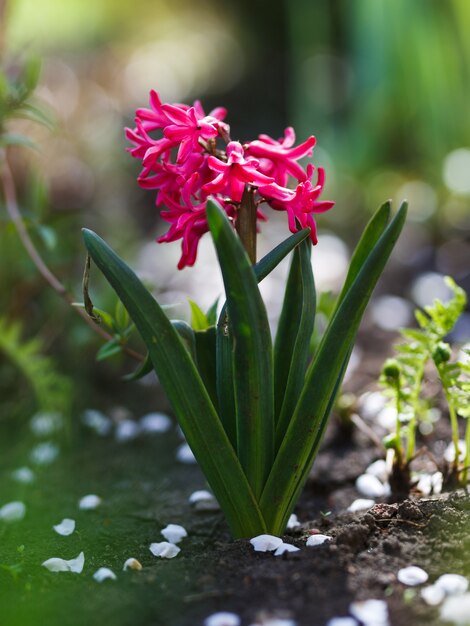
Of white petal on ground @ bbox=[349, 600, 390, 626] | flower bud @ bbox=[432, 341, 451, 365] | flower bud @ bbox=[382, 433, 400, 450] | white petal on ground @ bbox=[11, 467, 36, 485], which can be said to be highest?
flower bud @ bbox=[432, 341, 451, 365]

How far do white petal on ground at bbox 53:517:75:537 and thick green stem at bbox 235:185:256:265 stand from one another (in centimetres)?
69

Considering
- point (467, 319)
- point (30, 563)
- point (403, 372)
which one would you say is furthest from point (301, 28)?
point (30, 563)

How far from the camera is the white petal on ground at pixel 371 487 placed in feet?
5.71

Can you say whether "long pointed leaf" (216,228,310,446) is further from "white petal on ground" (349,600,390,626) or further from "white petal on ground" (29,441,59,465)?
"white petal on ground" (29,441,59,465)

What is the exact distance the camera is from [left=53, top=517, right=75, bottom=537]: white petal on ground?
1635 millimetres

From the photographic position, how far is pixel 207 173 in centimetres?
140

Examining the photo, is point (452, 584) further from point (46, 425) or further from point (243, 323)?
point (46, 425)

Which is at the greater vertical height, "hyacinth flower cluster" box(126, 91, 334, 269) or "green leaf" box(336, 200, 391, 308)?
"hyacinth flower cluster" box(126, 91, 334, 269)

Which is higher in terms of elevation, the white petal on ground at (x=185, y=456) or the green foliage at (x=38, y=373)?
the green foliage at (x=38, y=373)

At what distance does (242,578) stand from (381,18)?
3383 millimetres

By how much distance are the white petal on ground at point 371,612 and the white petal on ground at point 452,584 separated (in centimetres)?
10

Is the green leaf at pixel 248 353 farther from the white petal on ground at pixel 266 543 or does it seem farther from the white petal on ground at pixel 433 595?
the white petal on ground at pixel 433 595

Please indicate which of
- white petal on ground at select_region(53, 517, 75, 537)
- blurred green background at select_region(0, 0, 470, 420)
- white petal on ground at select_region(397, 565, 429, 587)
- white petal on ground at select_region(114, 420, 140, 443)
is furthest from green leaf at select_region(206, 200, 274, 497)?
white petal on ground at select_region(114, 420, 140, 443)

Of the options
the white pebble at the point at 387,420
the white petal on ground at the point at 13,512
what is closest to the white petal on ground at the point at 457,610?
the white pebble at the point at 387,420
